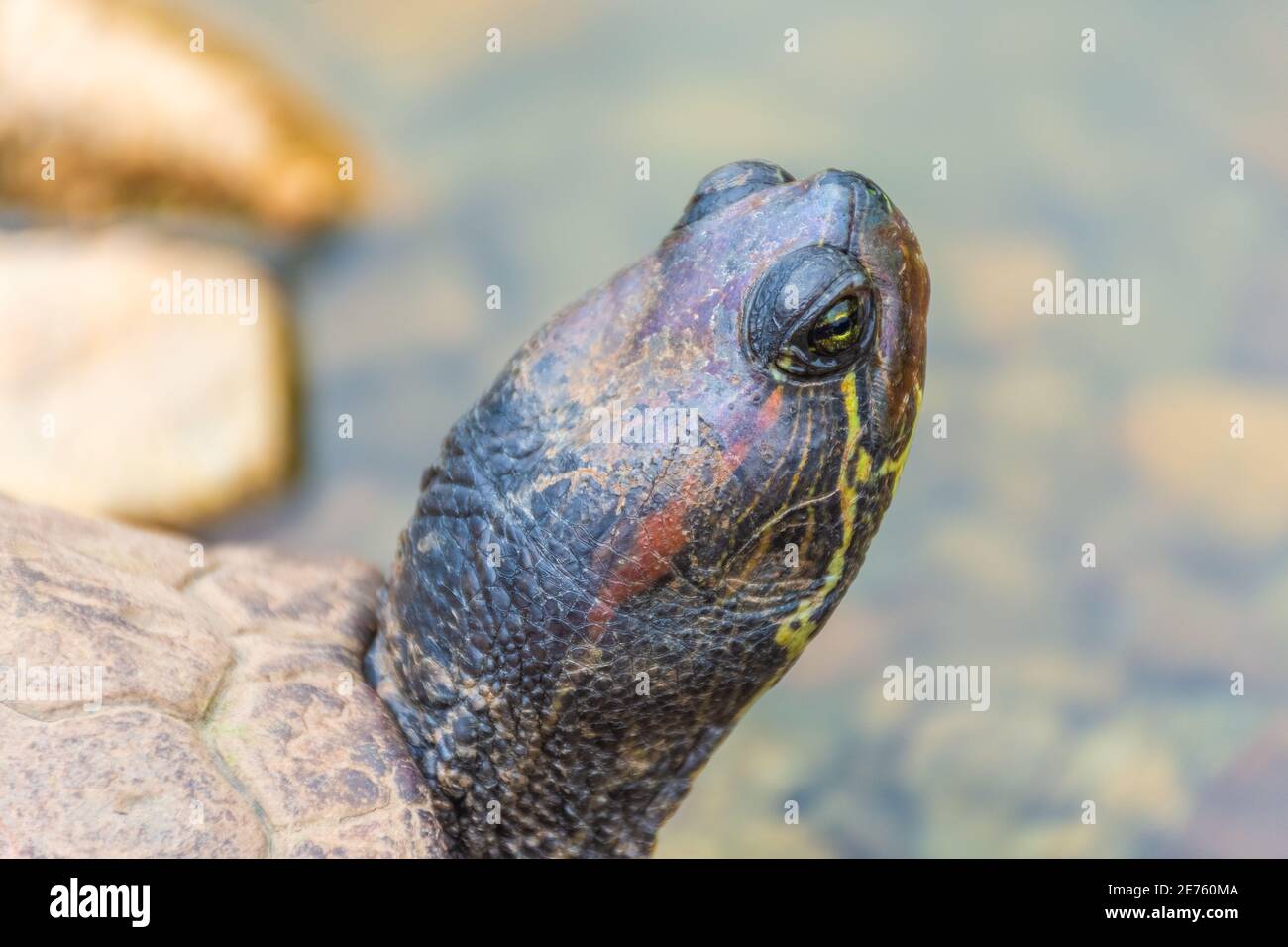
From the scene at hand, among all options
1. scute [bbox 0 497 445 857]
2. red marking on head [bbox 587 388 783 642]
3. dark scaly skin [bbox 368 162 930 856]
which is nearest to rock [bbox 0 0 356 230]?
scute [bbox 0 497 445 857]

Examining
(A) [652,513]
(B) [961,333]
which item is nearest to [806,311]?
(A) [652,513]

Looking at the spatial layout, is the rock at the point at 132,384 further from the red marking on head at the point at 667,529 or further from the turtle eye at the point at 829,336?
the turtle eye at the point at 829,336

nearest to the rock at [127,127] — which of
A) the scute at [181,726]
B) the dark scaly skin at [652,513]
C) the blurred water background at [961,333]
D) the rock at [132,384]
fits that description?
the rock at [132,384]

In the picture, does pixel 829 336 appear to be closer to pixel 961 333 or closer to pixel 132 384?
pixel 961 333

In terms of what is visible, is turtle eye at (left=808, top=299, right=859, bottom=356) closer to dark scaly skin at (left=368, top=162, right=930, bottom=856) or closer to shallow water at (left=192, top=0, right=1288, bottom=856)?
dark scaly skin at (left=368, top=162, right=930, bottom=856)

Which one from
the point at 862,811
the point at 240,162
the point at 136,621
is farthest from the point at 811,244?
the point at 240,162

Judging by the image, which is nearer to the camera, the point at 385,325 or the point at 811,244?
the point at 811,244

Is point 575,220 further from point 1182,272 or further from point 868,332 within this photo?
point 868,332
